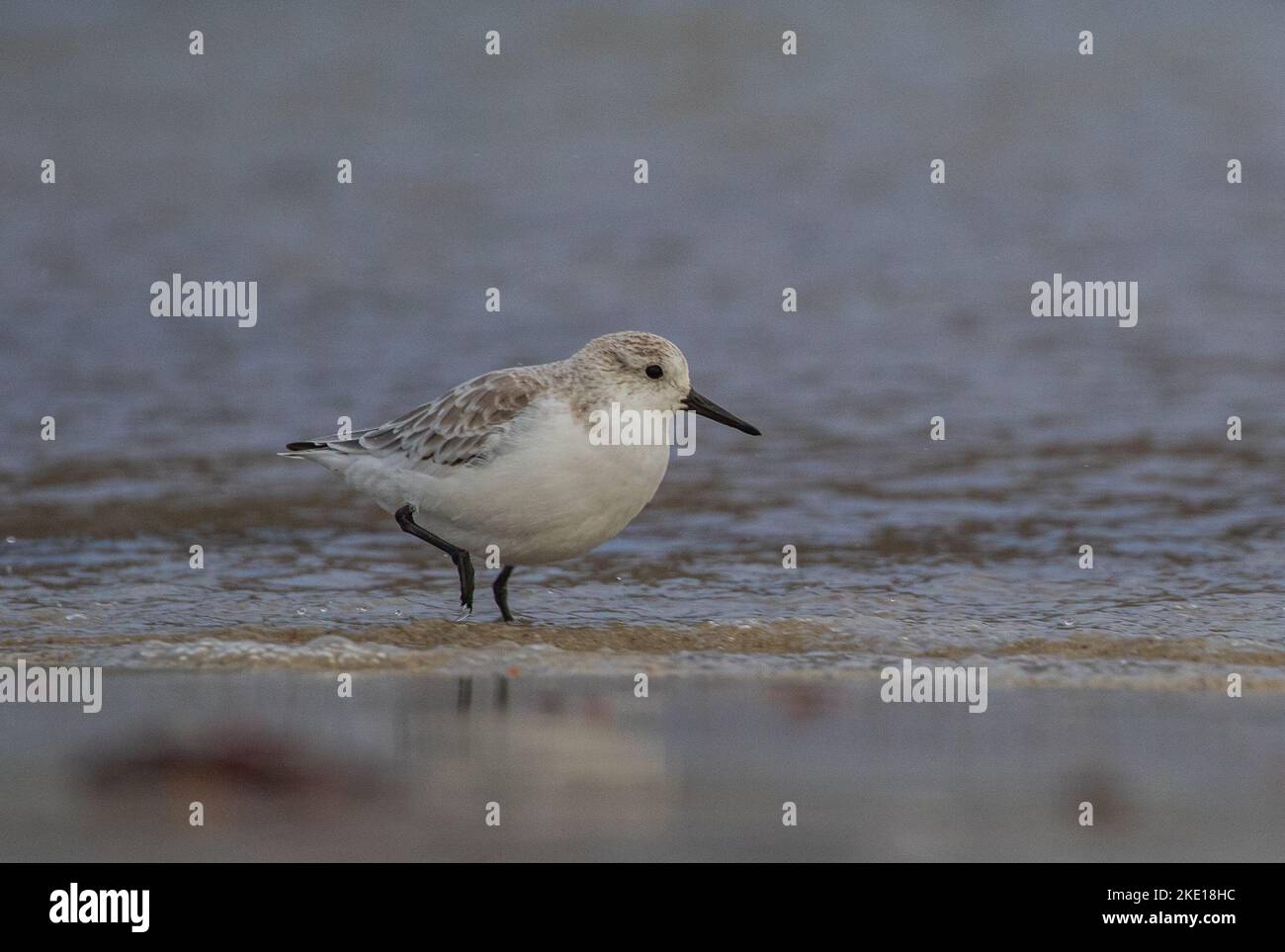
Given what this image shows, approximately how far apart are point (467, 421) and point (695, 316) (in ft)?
24.5

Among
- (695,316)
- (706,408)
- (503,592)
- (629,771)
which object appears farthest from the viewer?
(695,316)

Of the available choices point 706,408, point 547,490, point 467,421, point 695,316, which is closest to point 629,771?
point 547,490

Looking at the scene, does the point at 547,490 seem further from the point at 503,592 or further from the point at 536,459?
the point at 503,592

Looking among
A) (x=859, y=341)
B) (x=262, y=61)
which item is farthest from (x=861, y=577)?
(x=262, y=61)

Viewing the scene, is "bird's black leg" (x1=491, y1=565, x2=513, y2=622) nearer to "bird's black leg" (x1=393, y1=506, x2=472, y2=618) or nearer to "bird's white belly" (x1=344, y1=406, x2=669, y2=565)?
"bird's black leg" (x1=393, y1=506, x2=472, y2=618)

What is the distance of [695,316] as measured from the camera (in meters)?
14.7

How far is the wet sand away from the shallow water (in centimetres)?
56

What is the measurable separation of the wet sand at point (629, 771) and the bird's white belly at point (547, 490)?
86cm

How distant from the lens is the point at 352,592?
8453 mm

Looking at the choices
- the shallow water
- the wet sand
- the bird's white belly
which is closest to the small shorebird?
the bird's white belly

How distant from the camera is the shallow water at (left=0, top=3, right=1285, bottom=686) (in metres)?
8.02

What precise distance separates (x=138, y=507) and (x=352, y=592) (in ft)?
7.86

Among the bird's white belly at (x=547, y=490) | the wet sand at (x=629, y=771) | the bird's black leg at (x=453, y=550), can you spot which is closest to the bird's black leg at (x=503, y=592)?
the bird's black leg at (x=453, y=550)

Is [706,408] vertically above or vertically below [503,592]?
above
